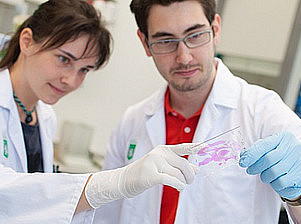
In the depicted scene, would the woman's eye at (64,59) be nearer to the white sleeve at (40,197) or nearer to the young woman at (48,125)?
the young woman at (48,125)

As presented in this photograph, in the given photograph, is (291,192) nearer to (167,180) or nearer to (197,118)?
(167,180)

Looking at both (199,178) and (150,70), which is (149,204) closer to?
(199,178)

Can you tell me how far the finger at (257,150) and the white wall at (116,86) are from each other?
212 centimetres

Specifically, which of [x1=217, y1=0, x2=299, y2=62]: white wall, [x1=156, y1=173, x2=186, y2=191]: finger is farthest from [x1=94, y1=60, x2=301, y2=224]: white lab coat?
[x1=217, y1=0, x2=299, y2=62]: white wall

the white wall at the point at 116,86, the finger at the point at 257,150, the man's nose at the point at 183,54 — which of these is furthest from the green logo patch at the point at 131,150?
the white wall at the point at 116,86

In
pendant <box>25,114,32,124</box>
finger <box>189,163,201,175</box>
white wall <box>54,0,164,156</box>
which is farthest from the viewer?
white wall <box>54,0,164,156</box>

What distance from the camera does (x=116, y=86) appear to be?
339 centimetres

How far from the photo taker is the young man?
1.54 meters

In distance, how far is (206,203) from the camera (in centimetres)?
157

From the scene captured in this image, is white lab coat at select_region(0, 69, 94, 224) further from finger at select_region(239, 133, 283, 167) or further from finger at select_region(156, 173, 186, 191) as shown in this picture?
finger at select_region(239, 133, 283, 167)

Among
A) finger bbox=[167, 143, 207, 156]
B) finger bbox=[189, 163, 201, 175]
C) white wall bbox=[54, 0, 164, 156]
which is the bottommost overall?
white wall bbox=[54, 0, 164, 156]

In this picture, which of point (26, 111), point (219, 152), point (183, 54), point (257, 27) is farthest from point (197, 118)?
point (257, 27)

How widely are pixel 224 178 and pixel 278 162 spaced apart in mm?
358

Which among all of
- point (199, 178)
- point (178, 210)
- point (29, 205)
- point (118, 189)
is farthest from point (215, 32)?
point (29, 205)
